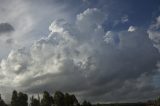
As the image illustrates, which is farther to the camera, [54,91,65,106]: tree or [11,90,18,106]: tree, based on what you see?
[11,90,18,106]: tree

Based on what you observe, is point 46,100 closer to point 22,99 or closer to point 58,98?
point 58,98

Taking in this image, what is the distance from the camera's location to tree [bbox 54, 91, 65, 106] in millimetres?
166250

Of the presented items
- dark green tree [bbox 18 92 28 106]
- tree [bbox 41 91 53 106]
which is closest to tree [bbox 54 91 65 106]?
tree [bbox 41 91 53 106]

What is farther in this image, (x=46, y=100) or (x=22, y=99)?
(x=22, y=99)

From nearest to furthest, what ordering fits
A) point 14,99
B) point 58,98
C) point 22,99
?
1. point 58,98
2. point 14,99
3. point 22,99

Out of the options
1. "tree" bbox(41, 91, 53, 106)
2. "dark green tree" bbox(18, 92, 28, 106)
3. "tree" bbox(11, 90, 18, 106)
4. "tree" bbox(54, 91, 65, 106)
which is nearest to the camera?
"tree" bbox(54, 91, 65, 106)

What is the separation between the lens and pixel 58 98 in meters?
167

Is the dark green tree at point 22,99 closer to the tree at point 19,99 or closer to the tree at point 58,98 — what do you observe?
the tree at point 19,99

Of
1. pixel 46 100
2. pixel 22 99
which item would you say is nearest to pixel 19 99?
pixel 22 99

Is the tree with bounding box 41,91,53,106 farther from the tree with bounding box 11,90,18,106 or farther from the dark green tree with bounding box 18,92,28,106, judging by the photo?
the tree with bounding box 11,90,18,106

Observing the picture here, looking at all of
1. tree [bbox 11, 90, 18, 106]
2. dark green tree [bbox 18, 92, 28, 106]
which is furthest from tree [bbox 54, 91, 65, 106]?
tree [bbox 11, 90, 18, 106]

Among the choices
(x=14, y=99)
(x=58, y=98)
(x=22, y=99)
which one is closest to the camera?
(x=58, y=98)

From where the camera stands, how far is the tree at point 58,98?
166m

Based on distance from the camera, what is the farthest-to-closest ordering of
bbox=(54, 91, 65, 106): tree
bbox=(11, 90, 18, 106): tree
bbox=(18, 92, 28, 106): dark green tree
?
bbox=(18, 92, 28, 106): dark green tree < bbox=(11, 90, 18, 106): tree < bbox=(54, 91, 65, 106): tree
